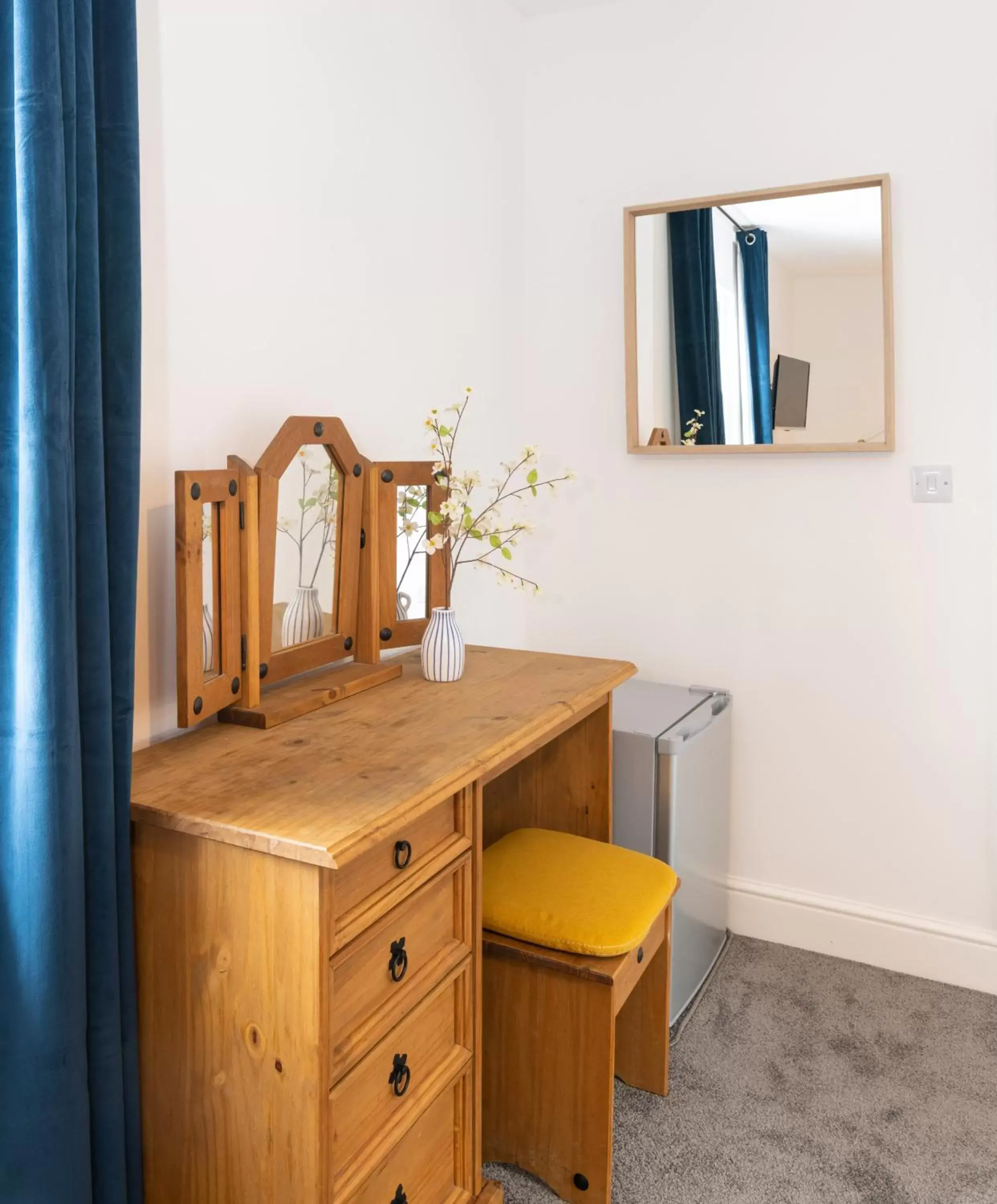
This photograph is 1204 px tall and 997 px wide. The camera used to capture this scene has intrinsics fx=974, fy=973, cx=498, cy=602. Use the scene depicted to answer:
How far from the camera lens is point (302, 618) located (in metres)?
1.73

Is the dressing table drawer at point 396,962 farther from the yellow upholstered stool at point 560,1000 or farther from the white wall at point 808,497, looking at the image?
the white wall at point 808,497

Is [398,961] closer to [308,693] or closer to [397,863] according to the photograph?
[397,863]

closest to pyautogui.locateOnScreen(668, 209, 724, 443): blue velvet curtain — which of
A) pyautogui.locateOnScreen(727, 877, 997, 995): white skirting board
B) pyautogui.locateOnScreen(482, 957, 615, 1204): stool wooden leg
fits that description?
pyautogui.locateOnScreen(727, 877, 997, 995): white skirting board

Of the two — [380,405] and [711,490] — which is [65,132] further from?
[711,490]

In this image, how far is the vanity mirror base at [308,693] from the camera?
5.09ft

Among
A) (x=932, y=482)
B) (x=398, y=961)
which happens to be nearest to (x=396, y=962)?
(x=398, y=961)

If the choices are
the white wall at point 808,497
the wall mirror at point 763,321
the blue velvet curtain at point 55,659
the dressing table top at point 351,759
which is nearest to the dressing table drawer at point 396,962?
the dressing table top at point 351,759

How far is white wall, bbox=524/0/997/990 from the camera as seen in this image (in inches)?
88.8

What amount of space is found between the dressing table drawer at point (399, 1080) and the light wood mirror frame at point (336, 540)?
1.95 feet

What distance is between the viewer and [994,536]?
225 cm

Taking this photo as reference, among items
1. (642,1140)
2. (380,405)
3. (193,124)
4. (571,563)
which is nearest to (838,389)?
(571,563)

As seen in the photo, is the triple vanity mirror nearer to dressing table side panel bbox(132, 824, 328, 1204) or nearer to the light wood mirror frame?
the light wood mirror frame

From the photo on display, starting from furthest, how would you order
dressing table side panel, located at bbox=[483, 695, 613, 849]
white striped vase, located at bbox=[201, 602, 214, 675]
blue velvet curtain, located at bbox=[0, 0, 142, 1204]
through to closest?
dressing table side panel, located at bbox=[483, 695, 613, 849]
white striped vase, located at bbox=[201, 602, 214, 675]
blue velvet curtain, located at bbox=[0, 0, 142, 1204]

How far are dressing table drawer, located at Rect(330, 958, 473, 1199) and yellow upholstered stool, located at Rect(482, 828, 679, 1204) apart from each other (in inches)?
6.8
